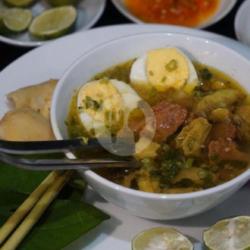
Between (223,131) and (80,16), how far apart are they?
47.5 inches

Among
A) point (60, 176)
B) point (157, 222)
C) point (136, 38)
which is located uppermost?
point (136, 38)

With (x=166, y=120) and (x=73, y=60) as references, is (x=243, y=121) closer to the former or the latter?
(x=166, y=120)

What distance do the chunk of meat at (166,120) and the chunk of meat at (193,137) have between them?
3 cm

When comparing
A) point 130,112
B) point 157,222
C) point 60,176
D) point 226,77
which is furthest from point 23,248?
point 226,77

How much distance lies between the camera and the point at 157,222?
1266mm

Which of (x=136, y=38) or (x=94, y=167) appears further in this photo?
(x=136, y=38)

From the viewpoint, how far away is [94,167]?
3.74 feet

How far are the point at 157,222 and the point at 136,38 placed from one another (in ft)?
1.52

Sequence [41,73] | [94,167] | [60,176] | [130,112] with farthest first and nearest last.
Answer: [41,73]
[130,112]
[60,176]
[94,167]

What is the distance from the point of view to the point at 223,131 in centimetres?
125

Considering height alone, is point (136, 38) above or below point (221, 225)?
above

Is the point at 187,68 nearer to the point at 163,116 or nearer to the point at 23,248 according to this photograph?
the point at 163,116

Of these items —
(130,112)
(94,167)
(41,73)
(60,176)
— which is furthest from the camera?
(41,73)

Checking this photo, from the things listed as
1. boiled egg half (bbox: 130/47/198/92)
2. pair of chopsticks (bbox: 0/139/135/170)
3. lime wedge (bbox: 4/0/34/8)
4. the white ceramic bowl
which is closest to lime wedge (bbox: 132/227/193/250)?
the white ceramic bowl
